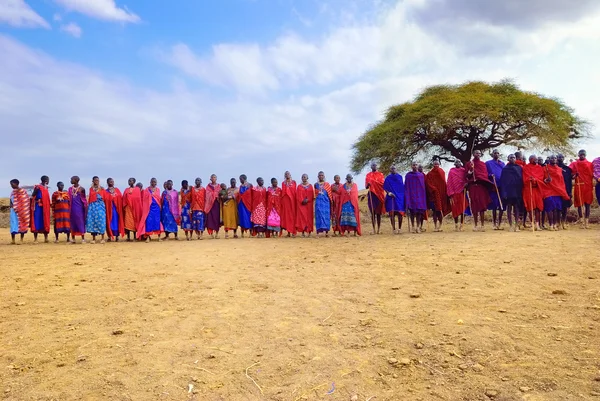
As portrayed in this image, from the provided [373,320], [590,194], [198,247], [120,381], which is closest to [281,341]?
[373,320]

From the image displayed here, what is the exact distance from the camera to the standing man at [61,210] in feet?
46.2

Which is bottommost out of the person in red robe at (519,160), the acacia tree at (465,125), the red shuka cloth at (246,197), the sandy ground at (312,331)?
the sandy ground at (312,331)

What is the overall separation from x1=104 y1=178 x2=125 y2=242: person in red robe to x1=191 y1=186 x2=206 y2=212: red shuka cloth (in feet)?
7.01

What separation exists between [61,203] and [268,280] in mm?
9610

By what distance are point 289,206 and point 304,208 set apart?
0.48 metres

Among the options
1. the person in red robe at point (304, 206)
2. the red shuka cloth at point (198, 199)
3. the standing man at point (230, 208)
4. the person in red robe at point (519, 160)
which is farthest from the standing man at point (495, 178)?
the red shuka cloth at point (198, 199)

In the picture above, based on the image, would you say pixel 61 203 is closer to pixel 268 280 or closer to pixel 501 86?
pixel 268 280

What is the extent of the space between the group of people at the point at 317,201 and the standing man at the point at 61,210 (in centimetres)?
3

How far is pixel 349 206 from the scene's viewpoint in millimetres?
14484

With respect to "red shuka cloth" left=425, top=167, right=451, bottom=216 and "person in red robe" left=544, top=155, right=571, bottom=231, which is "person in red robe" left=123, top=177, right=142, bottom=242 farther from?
"person in red robe" left=544, top=155, right=571, bottom=231

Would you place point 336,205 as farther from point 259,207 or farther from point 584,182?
point 584,182

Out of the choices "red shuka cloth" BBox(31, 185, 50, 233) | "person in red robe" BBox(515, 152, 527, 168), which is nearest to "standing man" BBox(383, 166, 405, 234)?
"person in red robe" BBox(515, 152, 527, 168)

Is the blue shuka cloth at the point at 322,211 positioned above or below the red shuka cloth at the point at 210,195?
below

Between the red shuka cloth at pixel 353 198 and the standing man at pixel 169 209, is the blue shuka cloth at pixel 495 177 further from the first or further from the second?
the standing man at pixel 169 209
